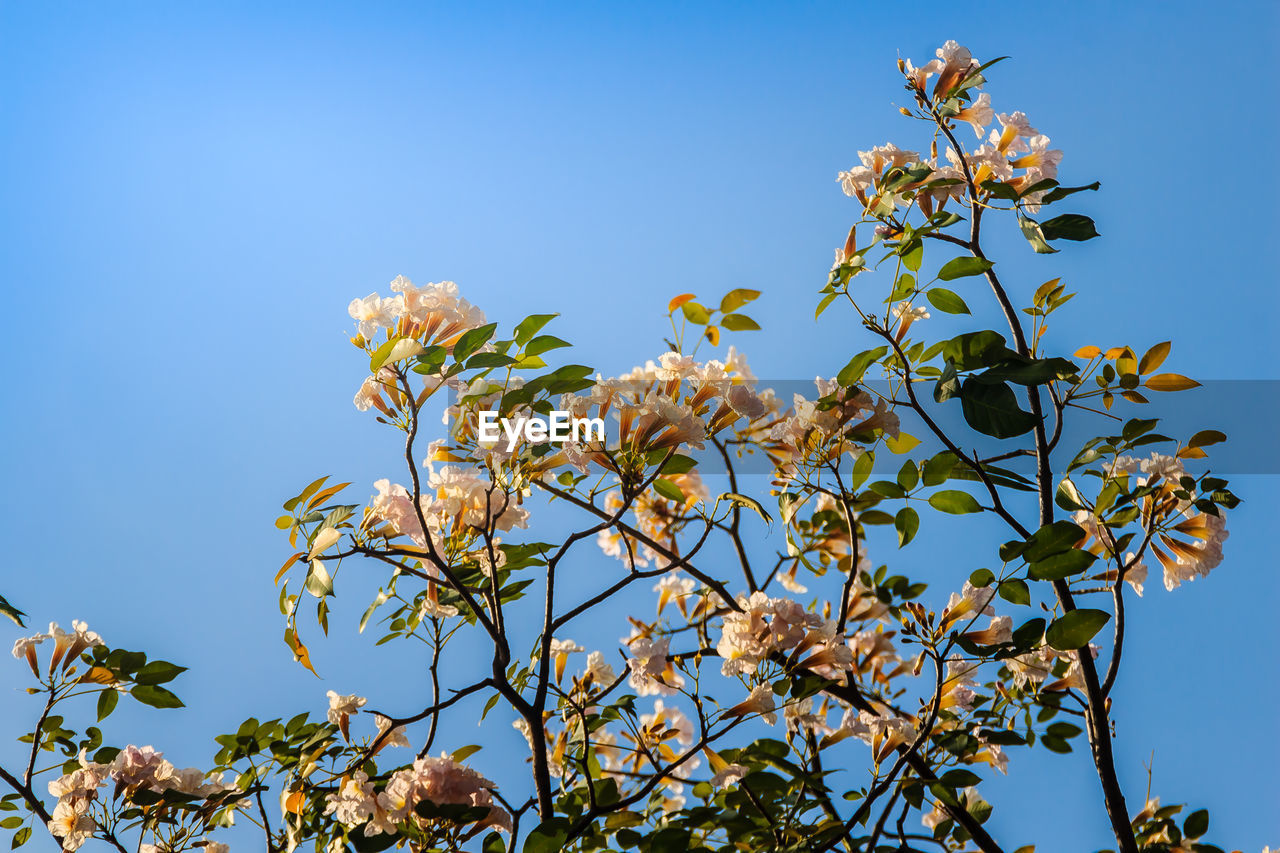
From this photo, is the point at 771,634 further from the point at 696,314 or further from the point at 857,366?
the point at 696,314

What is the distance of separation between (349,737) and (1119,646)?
43.7 inches

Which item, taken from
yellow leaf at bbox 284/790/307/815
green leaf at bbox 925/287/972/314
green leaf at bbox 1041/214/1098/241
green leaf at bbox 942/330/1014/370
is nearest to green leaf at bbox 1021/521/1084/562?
green leaf at bbox 942/330/1014/370

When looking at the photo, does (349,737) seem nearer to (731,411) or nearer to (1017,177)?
(731,411)

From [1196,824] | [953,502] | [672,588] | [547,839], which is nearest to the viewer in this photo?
[547,839]

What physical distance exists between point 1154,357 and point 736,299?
608 millimetres

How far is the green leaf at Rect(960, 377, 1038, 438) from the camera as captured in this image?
42.1 inches

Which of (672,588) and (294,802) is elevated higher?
(672,588)

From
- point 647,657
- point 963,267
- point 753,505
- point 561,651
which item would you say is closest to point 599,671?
point 561,651

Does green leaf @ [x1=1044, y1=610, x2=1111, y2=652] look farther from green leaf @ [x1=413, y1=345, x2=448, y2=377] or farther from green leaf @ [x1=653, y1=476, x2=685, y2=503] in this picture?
green leaf @ [x1=413, y1=345, x2=448, y2=377]

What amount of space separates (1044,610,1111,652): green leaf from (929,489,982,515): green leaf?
21 cm

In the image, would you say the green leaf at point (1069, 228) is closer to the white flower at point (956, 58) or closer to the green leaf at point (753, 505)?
the white flower at point (956, 58)

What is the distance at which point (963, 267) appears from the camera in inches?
44.1

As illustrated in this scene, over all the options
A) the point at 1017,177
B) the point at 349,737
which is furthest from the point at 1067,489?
the point at 349,737

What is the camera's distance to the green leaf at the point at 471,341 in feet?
3.52
